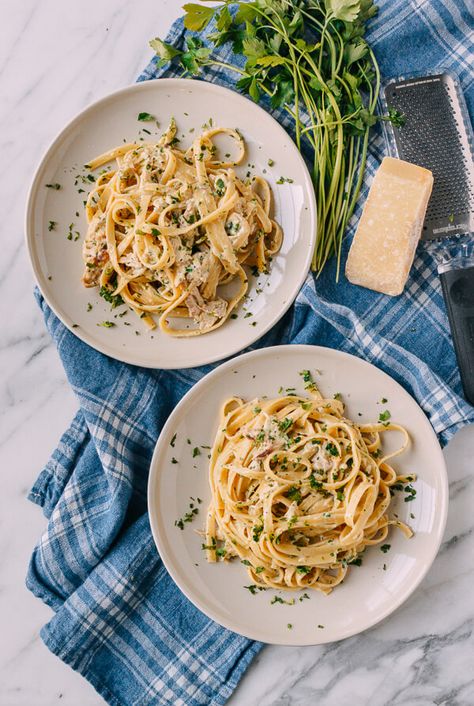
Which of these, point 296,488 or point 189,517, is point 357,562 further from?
point 189,517

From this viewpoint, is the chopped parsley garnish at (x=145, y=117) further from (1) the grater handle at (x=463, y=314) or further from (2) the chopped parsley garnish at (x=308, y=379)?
(1) the grater handle at (x=463, y=314)

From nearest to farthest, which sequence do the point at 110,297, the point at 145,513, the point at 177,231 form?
the point at 177,231 → the point at 110,297 → the point at 145,513

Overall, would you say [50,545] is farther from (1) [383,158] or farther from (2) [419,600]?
(1) [383,158]

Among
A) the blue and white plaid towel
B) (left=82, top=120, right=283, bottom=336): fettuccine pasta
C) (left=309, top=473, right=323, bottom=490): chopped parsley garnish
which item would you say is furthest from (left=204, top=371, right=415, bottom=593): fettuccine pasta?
(left=82, top=120, right=283, bottom=336): fettuccine pasta

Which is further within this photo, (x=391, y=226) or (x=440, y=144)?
(x=440, y=144)

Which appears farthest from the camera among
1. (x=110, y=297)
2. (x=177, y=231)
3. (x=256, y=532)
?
(x=110, y=297)

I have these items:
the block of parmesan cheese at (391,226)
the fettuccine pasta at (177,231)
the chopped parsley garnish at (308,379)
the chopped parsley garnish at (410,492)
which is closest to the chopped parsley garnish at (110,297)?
the fettuccine pasta at (177,231)

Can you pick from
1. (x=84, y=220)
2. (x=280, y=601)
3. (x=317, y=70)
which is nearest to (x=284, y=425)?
(x=280, y=601)
